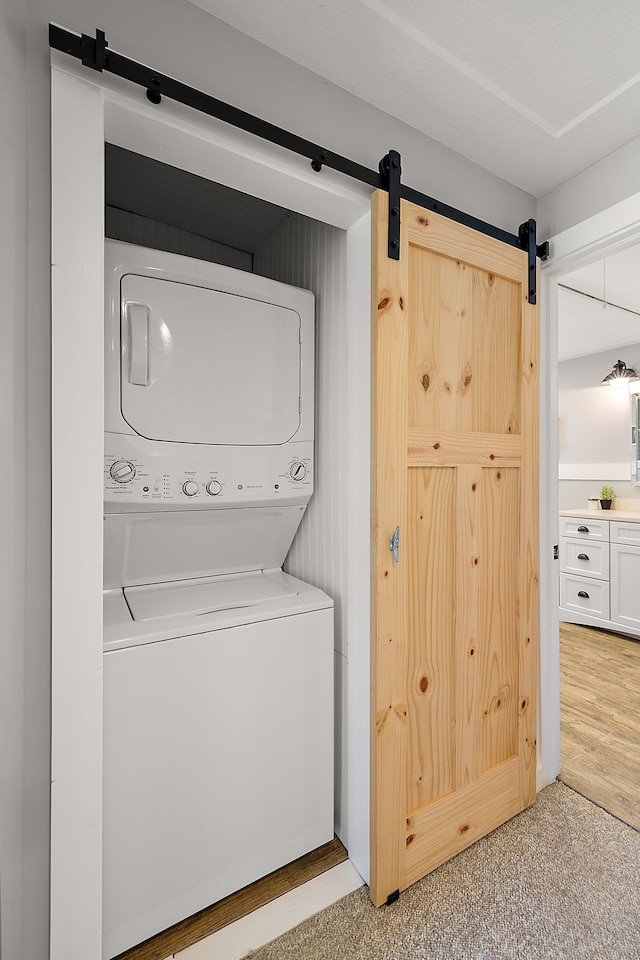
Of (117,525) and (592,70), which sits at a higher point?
(592,70)

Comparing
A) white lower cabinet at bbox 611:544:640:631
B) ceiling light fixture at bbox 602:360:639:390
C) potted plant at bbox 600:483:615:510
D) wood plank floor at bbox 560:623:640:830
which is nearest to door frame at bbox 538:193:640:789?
wood plank floor at bbox 560:623:640:830

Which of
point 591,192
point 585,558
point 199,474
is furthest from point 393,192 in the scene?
point 585,558

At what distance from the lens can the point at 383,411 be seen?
54.7 inches

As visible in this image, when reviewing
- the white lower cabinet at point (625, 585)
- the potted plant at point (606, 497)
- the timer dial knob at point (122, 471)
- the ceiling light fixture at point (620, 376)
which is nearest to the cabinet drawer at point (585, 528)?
the white lower cabinet at point (625, 585)

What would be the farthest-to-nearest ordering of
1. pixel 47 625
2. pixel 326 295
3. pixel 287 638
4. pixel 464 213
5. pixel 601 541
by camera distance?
pixel 601 541
pixel 326 295
pixel 464 213
pixel 287 638
pixel 47 625

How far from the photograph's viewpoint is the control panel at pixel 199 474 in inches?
52.4

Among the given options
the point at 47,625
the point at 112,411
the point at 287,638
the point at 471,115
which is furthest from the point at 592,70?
the point at 47,625

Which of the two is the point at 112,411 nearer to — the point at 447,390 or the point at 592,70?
A: the point at 447,390

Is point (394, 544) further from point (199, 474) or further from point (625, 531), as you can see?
point (625, 531)

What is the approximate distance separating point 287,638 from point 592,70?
73.1 inches

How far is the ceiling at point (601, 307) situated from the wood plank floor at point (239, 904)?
2515mm

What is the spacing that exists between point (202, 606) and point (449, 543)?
812mm

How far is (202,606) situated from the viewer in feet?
4.63

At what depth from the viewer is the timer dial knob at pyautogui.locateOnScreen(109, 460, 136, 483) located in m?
1.32
